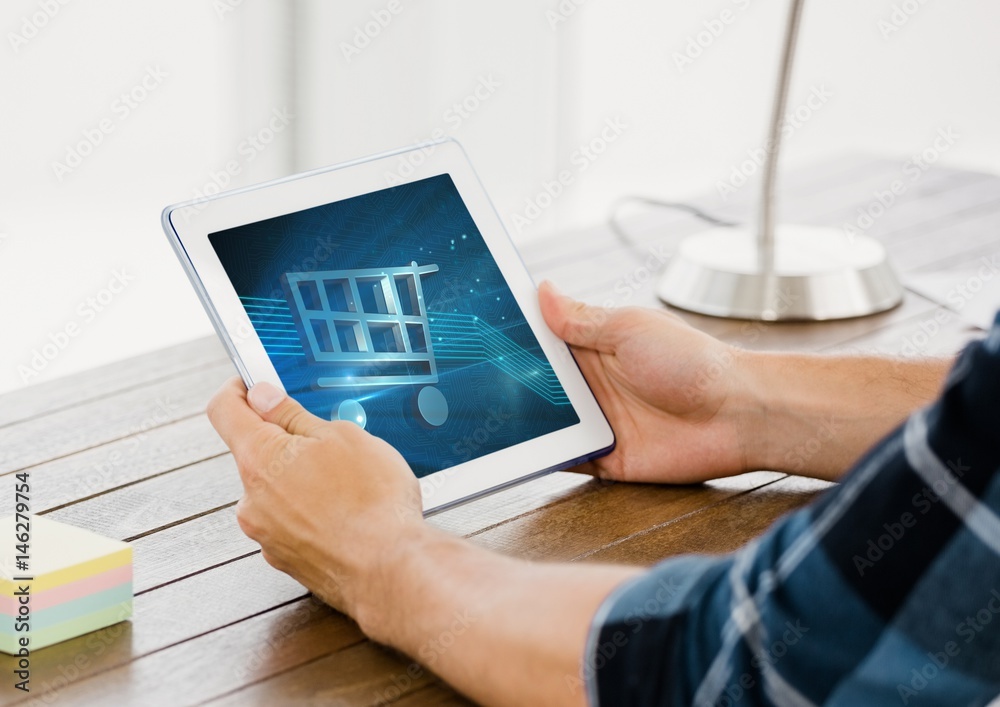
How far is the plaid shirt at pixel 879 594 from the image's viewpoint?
53 cm

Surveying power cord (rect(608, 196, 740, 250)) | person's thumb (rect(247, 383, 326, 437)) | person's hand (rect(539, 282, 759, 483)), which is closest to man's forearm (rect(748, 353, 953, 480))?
person's hand (rect(539, 282, 759, 483))

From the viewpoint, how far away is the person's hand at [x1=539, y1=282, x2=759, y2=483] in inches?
40.0

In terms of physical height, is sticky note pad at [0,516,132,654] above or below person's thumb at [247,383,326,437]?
below

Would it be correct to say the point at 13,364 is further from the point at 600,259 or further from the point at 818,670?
the point at 818,670

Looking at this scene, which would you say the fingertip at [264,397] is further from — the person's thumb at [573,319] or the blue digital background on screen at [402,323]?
the person's thumb at [573,319]

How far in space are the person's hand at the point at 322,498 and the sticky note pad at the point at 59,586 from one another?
0.32ft

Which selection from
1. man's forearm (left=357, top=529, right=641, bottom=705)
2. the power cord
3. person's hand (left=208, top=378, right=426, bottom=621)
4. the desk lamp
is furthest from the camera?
the power cord

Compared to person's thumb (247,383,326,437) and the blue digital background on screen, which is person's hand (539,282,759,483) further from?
person's thumb (247,383,326,437)

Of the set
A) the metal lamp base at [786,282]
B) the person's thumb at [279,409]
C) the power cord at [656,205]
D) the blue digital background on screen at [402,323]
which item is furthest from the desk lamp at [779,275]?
the person's thumb at [279,409]

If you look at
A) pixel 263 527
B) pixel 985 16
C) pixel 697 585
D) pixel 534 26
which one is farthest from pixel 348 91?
pixel 697 585

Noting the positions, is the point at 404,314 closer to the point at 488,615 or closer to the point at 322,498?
the point at 322,498

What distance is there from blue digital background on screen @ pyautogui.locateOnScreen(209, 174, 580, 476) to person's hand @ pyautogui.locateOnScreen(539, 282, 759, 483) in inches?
2.0

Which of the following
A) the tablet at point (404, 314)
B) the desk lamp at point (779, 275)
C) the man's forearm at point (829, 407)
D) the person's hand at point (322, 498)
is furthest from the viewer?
the desk lamp at point (779, 275)

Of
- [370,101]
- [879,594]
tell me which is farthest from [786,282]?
[370,101]
